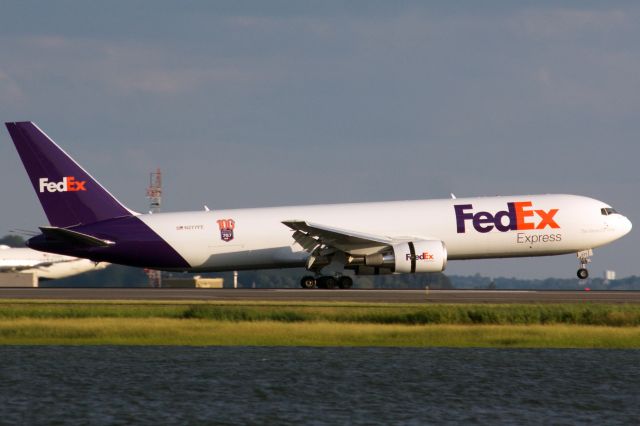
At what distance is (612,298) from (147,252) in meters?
24.4

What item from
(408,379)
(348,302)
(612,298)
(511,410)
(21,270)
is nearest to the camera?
(511,410)

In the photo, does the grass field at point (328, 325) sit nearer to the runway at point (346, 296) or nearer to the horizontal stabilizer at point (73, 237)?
the runway at point (346, 296)

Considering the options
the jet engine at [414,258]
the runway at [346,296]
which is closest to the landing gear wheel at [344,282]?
the runway at [346,296]

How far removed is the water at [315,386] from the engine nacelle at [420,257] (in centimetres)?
1941

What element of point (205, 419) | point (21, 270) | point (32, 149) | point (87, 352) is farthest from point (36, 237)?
point (21, 270)

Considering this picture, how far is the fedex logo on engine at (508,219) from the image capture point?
5903 centimetres

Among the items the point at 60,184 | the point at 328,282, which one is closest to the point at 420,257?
the point at 328,282

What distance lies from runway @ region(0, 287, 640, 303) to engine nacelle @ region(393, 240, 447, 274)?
138cm

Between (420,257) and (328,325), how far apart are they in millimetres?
16929

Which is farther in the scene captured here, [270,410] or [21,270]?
[21,270]

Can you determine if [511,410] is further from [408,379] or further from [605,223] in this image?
[605,223]

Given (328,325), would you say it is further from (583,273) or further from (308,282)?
(583,273)

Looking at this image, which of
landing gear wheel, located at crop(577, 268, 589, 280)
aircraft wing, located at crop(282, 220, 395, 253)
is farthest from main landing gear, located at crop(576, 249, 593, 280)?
aircraft wing, located at crop(282, 220, 395, 253)

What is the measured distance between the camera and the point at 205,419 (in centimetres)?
2353
